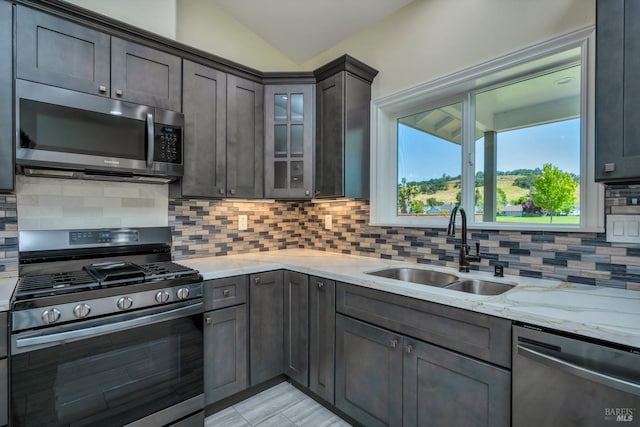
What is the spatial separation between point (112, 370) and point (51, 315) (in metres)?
0.39

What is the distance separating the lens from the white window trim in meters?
1.55

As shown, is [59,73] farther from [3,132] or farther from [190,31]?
[190,31]

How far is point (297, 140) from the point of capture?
8.39 ft

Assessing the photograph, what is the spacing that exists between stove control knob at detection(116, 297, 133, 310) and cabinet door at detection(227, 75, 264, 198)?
102 centimetres

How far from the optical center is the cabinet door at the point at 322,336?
1.95m

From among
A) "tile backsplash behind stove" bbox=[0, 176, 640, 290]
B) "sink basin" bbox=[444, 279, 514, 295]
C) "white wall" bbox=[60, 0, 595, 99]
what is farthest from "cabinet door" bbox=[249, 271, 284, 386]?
"white wall" bbox=[60, 0, 595, 99]

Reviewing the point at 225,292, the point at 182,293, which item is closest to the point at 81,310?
the point at 182,293

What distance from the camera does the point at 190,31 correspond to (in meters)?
2.48

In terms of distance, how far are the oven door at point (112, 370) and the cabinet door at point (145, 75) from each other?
1273mm

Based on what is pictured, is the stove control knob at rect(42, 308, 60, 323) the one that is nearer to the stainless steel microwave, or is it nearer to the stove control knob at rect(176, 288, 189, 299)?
the stove control knob at rect(176, 288, 189, 299)

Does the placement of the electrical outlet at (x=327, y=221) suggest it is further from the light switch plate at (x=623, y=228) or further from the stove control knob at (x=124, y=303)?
the light switch plate at (x=623, y=228)

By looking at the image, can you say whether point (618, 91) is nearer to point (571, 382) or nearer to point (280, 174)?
point (571, 382)

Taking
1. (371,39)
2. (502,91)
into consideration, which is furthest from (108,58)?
(502,91)

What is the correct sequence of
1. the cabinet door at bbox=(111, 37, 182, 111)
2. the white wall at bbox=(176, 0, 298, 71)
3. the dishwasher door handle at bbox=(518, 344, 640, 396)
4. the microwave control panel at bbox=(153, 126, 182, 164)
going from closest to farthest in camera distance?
1. the dishwasher door handle at bbox=(518, 344, 640, 396)
2. the cabinet door at bbox=(111, 37, 182, 111)
3. the microwave control panel at bbox=(153, 126, 182, 164)
4. the white wall at bbox=(176, 0, 298, 71)
